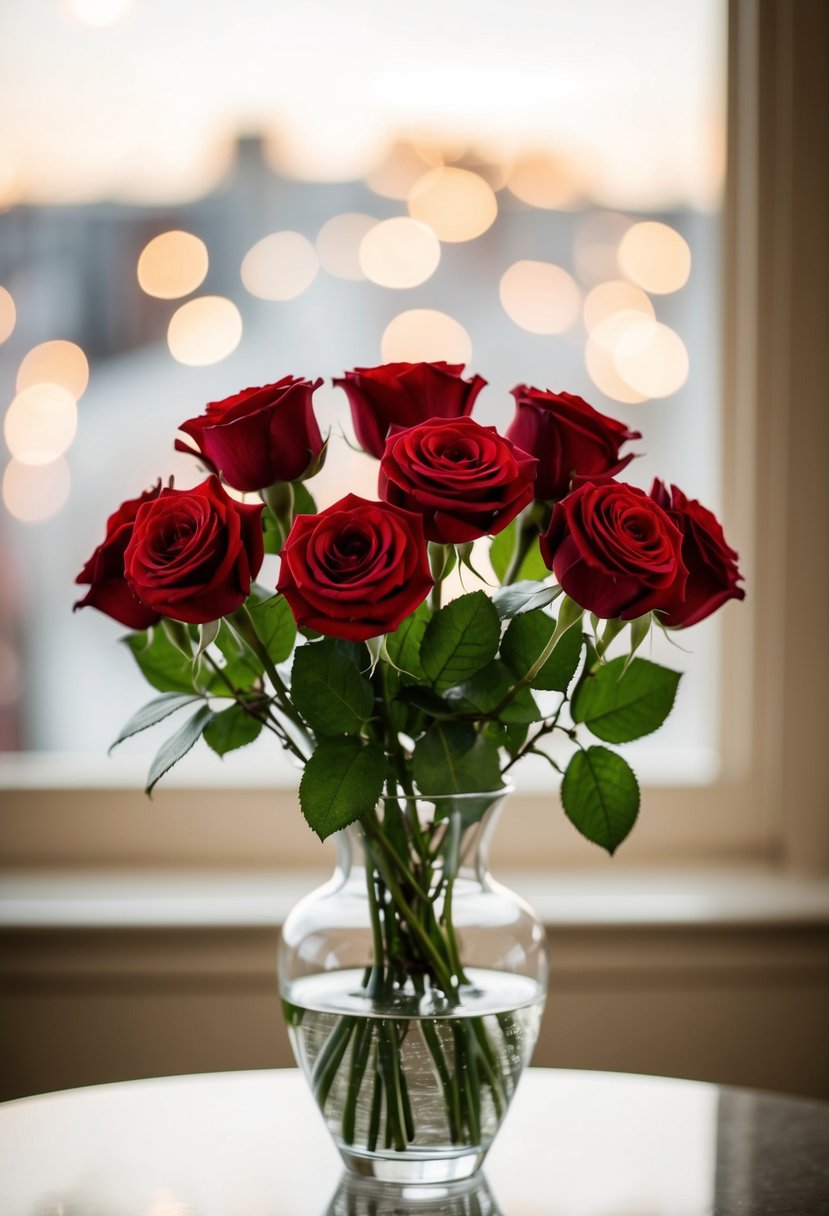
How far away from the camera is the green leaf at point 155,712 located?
0.75 meters

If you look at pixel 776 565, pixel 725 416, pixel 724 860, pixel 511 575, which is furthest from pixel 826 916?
pixel 511 575

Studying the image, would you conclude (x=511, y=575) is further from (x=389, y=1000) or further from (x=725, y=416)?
(x=725, y=416)

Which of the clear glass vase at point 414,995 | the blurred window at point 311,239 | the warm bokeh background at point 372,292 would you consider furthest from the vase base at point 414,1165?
the blurred window at point 311,239

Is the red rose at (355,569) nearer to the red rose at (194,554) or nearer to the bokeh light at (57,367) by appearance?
the red rose at (194,554)

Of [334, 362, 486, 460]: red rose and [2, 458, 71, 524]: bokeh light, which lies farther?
[2, 458, 71, 524]: bokeh light

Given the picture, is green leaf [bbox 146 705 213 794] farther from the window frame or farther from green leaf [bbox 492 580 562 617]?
the window frame

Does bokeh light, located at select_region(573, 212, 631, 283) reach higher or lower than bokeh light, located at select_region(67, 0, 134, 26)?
lower

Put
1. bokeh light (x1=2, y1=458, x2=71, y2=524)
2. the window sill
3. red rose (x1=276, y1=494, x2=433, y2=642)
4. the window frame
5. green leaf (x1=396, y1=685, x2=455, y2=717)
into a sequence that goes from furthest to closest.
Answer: bokeh light (x1=2, y1=458, x2=71, y2=524), the window frame, the window sill, green leaf (x1=396, y1=685, x2=455, y2=717), red rose (x1=276, y1=494, x2=433, y2=642)

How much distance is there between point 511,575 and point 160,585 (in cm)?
24

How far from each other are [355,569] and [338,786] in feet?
0.45

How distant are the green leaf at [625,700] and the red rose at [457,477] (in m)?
0.16

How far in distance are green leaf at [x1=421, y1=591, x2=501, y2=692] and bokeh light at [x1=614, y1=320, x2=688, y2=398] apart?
894 millimetres

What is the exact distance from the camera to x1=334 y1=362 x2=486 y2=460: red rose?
72cm

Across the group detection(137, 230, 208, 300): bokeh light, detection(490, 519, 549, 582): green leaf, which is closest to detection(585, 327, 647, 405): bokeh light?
detection(137, 230, 208, 300): bokeh light
